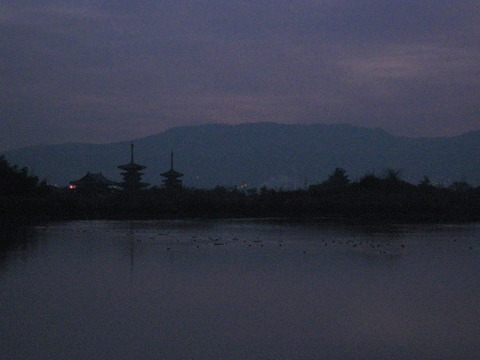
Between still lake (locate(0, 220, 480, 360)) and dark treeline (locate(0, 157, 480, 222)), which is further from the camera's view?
dark treeline (locate(0, 157, 480, 222))

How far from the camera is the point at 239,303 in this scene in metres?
9.05

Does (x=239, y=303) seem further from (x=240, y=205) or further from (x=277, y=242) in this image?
(x=240, y=205)

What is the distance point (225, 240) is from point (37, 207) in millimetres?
19771

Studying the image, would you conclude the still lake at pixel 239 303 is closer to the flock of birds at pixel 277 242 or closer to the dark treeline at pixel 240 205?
the flock of birds at pixel 277 242

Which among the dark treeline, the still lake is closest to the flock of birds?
the still lake

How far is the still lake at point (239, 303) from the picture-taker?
670 cm

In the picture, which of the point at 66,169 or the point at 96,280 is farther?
the point at 66,169

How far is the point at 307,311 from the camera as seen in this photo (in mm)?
8484

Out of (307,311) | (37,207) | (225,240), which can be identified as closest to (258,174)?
(37,207)

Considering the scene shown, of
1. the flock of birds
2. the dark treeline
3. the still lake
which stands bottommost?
the still lake

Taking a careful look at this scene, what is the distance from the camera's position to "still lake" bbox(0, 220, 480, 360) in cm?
670

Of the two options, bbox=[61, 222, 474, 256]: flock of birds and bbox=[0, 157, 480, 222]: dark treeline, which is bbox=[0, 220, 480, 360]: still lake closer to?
bbox=[61, 222, 474, 256]: flock of birds

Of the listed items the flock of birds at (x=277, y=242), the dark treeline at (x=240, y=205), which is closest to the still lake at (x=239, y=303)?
the flock of birds at (x=277, y=242)

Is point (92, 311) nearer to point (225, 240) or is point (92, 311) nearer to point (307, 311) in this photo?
point (307, 311)
